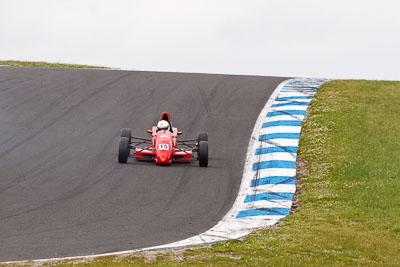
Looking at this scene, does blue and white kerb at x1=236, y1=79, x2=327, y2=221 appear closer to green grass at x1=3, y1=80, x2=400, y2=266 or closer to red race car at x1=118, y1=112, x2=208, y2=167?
green grass at x1=3, y1=80, x2=400, y2=266

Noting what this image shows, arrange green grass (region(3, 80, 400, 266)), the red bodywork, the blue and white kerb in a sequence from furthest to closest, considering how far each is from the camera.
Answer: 1. the red bodywork
2. the blue and white kerb
3. green grass (region(3, 80, 400, 266))

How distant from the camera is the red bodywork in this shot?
18719mm

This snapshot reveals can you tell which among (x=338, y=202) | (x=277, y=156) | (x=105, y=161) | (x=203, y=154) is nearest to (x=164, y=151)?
(x=203, y=154)

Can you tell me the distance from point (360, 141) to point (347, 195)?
5606mm

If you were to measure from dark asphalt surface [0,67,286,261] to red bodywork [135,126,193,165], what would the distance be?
1.08ft

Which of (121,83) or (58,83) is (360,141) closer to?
(121,83)

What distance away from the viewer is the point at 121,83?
30453 mm

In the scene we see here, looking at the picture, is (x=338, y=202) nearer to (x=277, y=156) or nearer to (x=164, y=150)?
(x=277, y=156)

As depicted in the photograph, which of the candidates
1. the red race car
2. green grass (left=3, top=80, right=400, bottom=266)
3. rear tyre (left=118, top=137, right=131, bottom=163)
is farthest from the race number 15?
green grass (left=3, top=80, right=400, bottom=266)

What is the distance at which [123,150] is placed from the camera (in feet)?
61.6

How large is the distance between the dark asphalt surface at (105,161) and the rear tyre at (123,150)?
37 centimetres

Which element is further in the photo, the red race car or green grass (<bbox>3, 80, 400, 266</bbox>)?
the red race car

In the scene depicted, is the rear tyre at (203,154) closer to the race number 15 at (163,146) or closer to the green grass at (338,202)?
the race number 15 at (163,146)

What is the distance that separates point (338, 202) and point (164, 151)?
5.61 meters
